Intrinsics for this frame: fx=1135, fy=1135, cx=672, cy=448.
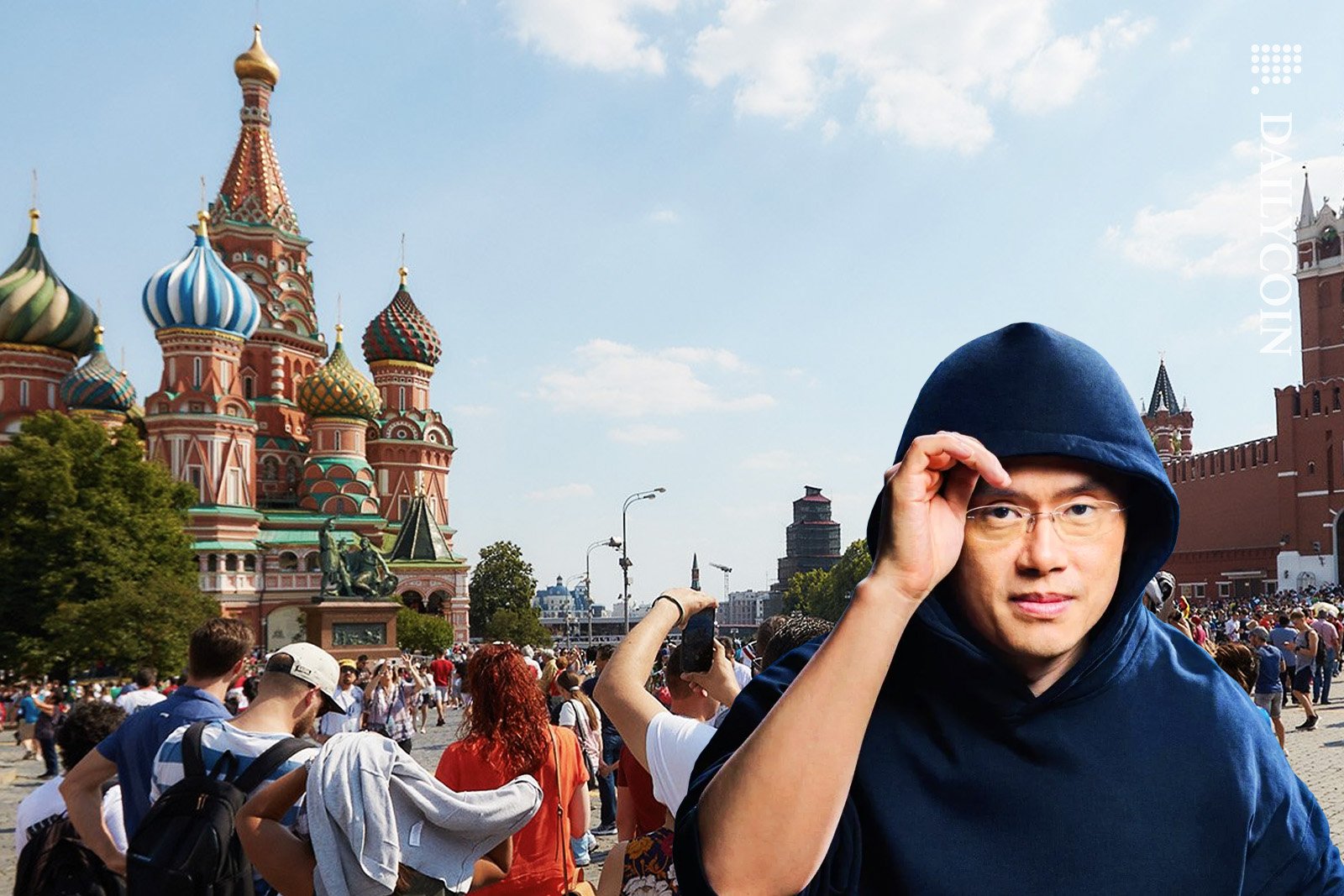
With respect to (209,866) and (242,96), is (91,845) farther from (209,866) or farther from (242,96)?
(242,96)

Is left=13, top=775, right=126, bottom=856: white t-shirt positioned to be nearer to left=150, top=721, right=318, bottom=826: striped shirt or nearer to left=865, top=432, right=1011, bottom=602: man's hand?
left=150, top=721, right=318, bottom=826: striped shirt

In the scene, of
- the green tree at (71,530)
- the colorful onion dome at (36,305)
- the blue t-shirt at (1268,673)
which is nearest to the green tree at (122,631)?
the green tree at (71,530)

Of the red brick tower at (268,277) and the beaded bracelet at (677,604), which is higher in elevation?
the red brick tower at (268,277)

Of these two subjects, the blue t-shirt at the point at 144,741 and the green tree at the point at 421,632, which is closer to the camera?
the blue t-shirt at the point at 144,741

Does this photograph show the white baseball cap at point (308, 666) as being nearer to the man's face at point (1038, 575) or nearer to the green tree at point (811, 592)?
the man's face at point (1038, 575)

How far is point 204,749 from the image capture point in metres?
3.48

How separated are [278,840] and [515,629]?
5770 cm

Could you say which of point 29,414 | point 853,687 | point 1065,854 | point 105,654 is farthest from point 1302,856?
point 29,414

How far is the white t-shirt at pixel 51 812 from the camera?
4.28 metres

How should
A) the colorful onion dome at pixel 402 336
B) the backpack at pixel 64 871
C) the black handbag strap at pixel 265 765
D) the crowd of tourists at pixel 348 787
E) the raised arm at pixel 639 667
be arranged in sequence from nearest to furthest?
the raised arm at pixel 639 667 < the crowd of tourists at pixel 348 787 < the black handbag strap at pixel 265 765 < the backpack at pixel 64 871 < the colorful onion dome at pixel 402 336

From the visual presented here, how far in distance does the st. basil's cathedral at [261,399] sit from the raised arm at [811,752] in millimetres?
47540

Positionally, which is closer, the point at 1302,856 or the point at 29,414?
the point at 1302,856

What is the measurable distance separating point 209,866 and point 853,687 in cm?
269

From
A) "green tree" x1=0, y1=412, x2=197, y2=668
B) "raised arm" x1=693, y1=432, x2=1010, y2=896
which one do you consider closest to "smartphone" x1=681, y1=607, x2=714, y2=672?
"raised arm" x1=693, y1=432, x2=1010, y2=896
